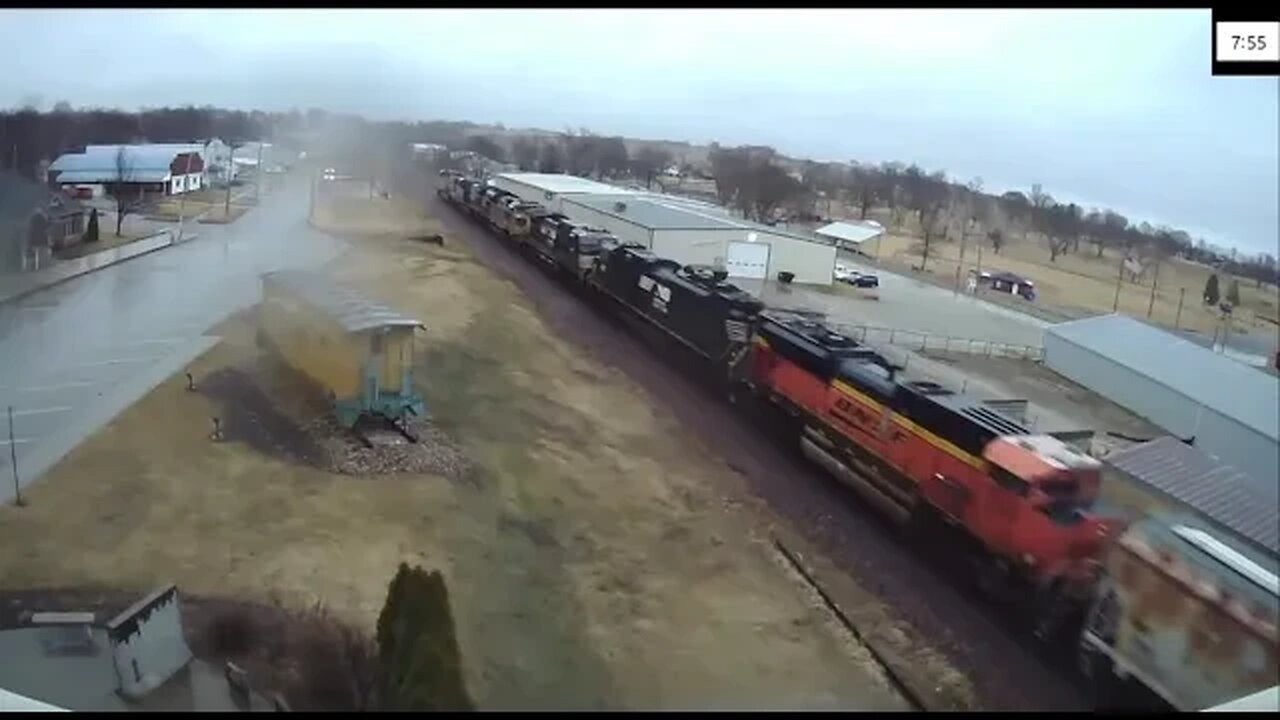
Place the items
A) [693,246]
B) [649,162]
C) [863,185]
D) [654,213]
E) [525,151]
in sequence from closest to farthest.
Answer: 1. [863,185]
2. [649,162]
3. [525,151]
4. [693,246]
5. [654,213]

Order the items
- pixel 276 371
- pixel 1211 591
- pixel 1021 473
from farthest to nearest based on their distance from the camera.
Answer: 1. pixel 276 371
2. pixel 1021 473
3. pixel 1211 591

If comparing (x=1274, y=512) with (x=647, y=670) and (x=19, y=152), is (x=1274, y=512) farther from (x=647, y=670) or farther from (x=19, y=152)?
(x=19, y=152)

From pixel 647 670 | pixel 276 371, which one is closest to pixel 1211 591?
pixel 647 670

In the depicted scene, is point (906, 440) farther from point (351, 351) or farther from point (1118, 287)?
point (351, 351)

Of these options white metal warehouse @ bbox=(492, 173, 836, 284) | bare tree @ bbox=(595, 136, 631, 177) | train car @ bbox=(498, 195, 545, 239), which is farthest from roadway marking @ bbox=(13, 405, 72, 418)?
train car @ bbox=(498, 195, 545, 239)

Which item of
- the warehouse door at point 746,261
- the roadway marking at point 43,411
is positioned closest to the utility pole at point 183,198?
the roadway marking at point 43,411
